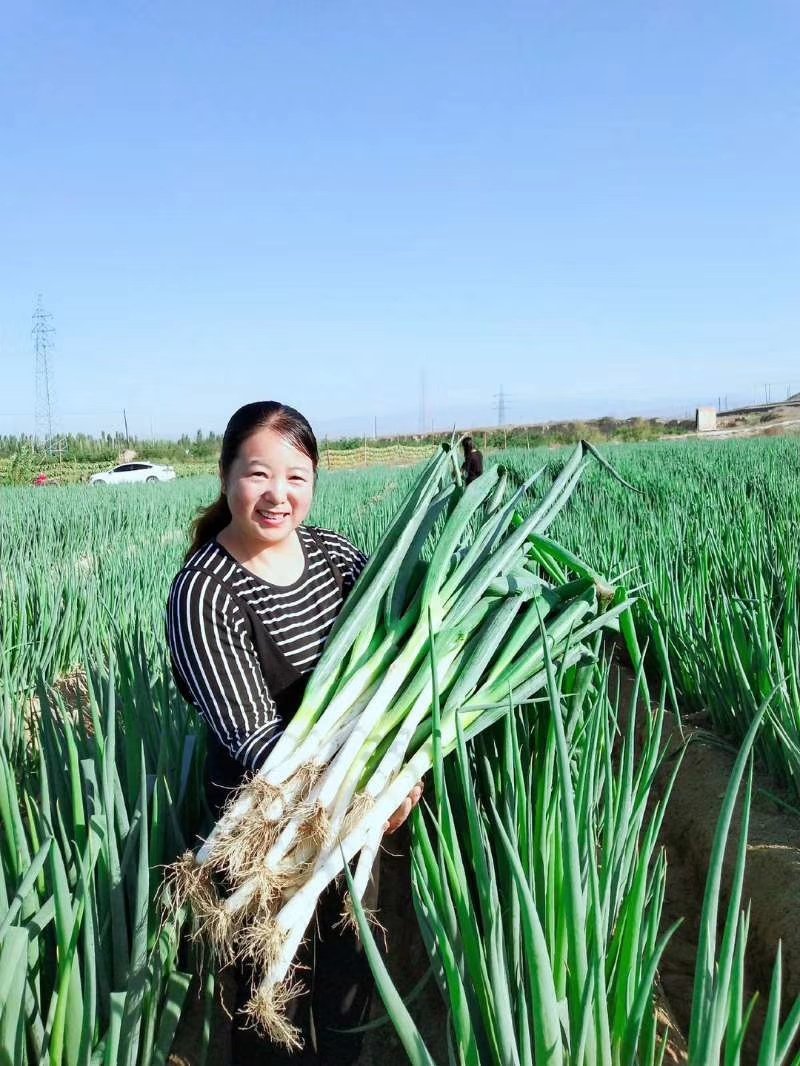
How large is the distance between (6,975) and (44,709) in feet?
2.25

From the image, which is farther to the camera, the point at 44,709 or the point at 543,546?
the point at 543,546

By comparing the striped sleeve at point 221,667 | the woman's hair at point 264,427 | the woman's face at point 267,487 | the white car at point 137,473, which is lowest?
the white car at point 137,473

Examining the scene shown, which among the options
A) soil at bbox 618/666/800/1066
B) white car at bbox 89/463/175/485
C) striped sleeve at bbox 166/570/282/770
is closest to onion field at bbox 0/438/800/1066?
soil at bbox 618/666/800/1066

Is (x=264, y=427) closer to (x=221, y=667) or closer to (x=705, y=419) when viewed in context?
(x=221, y=667)

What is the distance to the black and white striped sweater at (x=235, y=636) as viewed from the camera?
1458mm

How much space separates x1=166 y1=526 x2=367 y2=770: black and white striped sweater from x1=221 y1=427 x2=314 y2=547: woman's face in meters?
0.08

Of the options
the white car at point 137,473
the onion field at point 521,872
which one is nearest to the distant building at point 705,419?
the white car at point 137,473

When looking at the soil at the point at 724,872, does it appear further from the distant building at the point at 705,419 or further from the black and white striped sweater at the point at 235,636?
the distant building at the point at 705,419

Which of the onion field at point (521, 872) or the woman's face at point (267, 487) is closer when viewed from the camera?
the onion field at point (521, 872)

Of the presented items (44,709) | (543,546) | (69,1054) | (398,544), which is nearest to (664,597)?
(543,546)

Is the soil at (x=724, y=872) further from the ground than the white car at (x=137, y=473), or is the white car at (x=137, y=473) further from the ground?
the white car at (x=137, y=473)

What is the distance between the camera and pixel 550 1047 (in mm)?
1001

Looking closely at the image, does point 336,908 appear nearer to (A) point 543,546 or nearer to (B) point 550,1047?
(B) point 550,1047

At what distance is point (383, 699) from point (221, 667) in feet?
0.90
